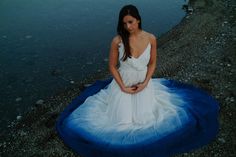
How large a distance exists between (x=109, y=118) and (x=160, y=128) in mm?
1026

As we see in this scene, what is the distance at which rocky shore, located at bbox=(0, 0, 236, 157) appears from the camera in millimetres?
6590

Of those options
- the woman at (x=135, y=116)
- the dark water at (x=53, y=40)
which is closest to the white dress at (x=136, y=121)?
the woman at (x=135, y=116)

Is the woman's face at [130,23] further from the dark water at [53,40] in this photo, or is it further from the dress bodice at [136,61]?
the dark water at [53,40]

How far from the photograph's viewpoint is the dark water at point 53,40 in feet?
30.3

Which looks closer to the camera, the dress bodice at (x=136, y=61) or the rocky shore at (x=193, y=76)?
the dress bodice at (x=136, y=61)

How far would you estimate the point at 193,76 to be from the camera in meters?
8.57

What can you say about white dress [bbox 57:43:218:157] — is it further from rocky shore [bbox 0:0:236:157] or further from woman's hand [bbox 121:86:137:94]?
rocky shore [bbox 0:0:236:157]

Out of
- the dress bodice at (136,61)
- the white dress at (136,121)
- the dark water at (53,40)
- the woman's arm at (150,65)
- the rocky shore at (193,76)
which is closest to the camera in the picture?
the white dress at (136,121)

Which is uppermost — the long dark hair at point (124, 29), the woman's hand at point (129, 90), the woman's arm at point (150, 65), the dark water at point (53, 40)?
the long dark hair at point (124, 29)

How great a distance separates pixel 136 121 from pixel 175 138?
808mm

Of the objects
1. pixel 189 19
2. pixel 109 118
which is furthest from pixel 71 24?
pixel 109 118

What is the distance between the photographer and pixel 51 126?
23.8ft

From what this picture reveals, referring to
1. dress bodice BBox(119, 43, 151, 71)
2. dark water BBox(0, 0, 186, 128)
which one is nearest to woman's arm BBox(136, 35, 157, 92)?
dress bodice BBox(119, 43, 151, 71)

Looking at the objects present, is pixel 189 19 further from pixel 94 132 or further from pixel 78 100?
pixel 94 132
